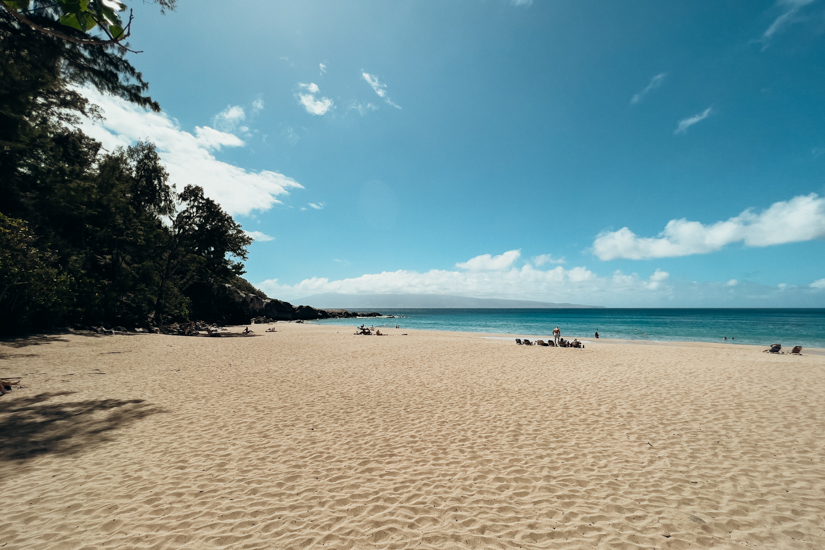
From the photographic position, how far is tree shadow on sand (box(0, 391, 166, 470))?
20.2ft

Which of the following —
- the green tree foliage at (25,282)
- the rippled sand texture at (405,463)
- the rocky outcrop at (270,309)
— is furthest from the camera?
the rocky outcrop at (270,309)

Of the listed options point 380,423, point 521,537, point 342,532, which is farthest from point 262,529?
point 380,423

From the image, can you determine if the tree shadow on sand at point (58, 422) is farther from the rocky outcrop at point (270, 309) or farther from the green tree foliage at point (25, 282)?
the rocky outcrop at point (270, 309)

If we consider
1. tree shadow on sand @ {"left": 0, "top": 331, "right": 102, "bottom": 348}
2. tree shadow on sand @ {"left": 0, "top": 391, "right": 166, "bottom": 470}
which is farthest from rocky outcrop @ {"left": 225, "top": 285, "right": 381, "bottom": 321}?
tree shadow on sand @ {"left": 0, "top": 391, "right": 166, "bottom": 470}

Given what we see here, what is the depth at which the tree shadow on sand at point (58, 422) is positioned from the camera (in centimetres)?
615

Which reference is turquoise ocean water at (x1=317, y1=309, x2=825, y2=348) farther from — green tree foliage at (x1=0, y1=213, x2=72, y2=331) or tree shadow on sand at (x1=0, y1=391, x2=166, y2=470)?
green tree foliage at (x1=0, y1=213, x2=72, y2=331)

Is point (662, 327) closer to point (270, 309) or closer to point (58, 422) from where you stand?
point (58, 422)

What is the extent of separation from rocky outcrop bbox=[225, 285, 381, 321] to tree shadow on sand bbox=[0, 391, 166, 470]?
4081 centimetres

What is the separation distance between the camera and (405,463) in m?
5.88

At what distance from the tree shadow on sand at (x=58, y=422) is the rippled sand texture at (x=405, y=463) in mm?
60

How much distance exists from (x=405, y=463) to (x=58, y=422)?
8.76m

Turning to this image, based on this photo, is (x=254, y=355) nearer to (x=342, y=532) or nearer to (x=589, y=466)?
(x=342, y=532)

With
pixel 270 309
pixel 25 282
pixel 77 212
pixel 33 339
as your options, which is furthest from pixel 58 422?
pixel 270 309

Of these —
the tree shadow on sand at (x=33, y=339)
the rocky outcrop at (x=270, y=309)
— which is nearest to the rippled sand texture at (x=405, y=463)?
the tree shadow on sand at (x=33, y=339)
